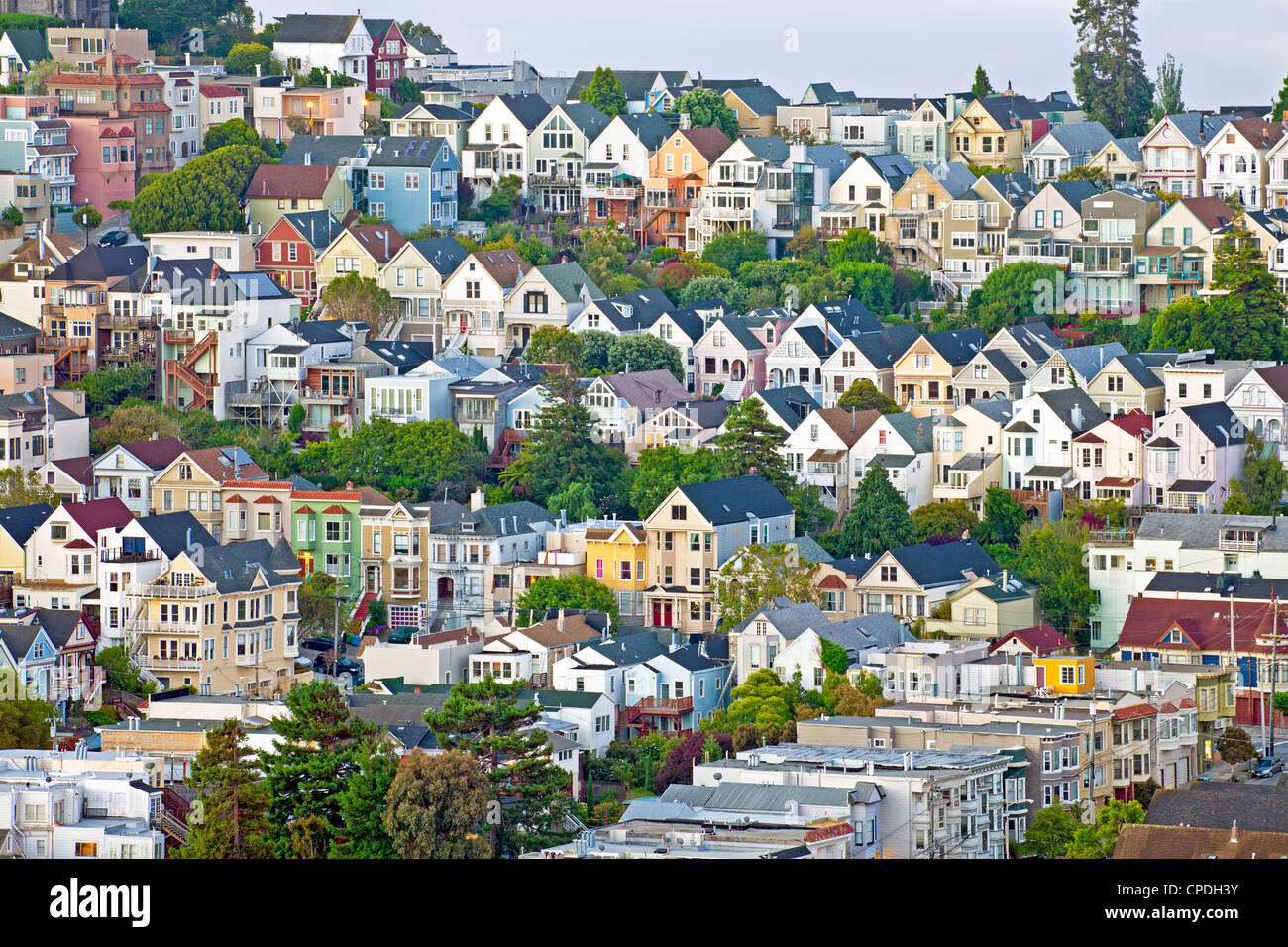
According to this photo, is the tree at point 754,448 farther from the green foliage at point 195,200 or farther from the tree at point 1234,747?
the green foliage at point 195,200

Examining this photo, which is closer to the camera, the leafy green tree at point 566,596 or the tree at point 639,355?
the leafy green tree at point 566,596

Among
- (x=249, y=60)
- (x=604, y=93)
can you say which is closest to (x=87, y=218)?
(x=249, y=60)

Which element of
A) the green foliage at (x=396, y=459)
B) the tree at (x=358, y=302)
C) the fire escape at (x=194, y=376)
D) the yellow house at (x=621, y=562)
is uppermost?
the tree at (x=358, y=302)

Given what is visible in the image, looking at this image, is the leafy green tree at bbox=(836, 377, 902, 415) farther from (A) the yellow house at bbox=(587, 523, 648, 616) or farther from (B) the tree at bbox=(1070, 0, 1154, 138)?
(B) the tree at bbox=(1070, 0, 1154, 138)

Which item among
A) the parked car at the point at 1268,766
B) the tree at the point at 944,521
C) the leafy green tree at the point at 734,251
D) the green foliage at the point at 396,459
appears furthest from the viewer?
the leafy green tree at the point at 734,251

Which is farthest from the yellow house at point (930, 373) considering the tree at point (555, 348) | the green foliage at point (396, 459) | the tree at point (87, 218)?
the tree at point (87, 218)

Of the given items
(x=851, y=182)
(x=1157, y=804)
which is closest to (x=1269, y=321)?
(x=851, y=182)
